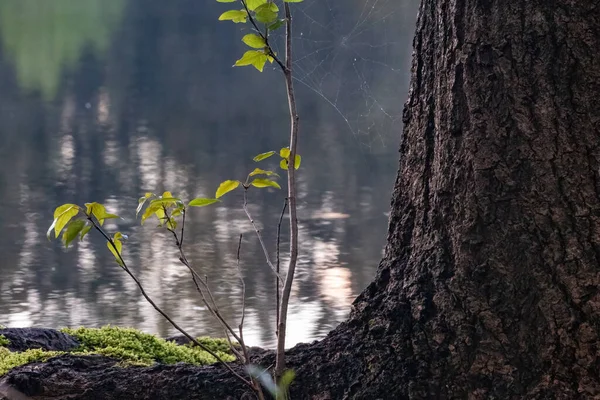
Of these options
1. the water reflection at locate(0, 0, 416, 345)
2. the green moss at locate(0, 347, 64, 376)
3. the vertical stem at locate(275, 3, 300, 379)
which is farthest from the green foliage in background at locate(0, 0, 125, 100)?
the vertical stem at locate(275, 3, 300, 379)

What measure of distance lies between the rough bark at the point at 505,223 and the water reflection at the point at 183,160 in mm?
2037

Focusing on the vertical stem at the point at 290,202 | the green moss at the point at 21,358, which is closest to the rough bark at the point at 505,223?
the vertical stem at the point at 290,202

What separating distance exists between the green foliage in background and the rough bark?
9.48 metres

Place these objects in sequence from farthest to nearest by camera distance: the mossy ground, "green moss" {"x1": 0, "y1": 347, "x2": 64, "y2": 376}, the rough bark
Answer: the mossy ground
"green moss" {"x1": 0, "y1": 347, "x2": 64, "y2": 376}
the rough bark

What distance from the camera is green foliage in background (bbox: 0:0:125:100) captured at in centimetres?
1197

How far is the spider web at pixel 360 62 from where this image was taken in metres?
8.89

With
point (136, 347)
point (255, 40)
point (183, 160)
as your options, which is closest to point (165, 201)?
point (255, 40)

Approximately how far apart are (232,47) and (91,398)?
12.4 metres

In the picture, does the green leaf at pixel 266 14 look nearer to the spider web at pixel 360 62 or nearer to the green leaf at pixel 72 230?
the green leaf at pixel 72 230

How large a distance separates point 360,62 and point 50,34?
6.63 metres

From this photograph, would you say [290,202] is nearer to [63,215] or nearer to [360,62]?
[63,215]

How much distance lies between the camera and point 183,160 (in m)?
6.80

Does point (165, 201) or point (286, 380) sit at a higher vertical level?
point (165, 201)

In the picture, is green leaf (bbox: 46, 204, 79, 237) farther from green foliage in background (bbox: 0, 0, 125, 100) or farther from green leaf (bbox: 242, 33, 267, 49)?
green foliage in background (bbox: 0, 0, 125, 100)
